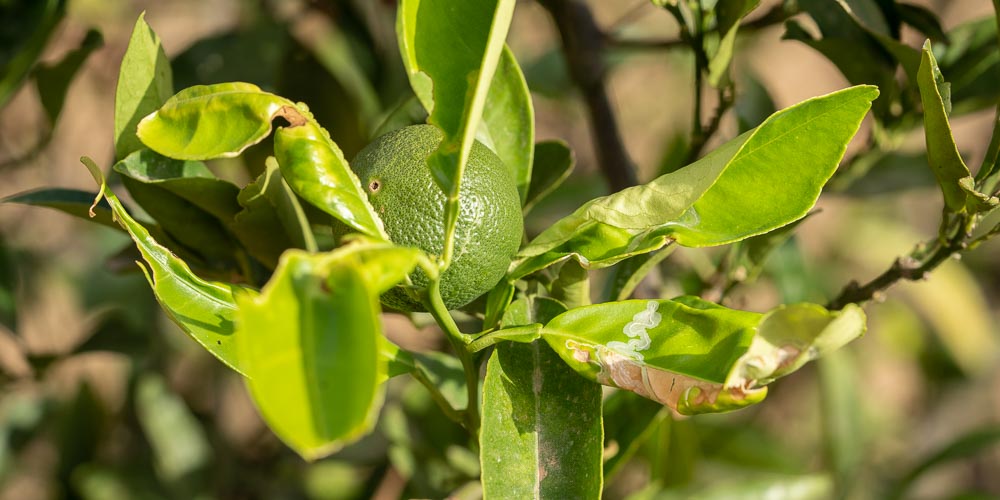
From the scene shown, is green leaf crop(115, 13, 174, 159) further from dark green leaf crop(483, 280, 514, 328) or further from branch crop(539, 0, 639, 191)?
branch crop(539, 0, 639, 191)

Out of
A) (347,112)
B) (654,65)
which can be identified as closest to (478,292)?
(347,112)

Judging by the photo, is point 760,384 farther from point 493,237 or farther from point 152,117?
point 152,117

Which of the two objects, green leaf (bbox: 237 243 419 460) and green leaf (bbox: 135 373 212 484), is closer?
green leaf (bbox: 237 243 419 460)

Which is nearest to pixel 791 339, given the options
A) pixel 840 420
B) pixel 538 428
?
pixel 538 428

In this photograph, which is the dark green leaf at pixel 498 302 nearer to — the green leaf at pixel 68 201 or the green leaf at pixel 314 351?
the green leaf at pixel 314 351

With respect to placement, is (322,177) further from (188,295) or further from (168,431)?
(168,431)

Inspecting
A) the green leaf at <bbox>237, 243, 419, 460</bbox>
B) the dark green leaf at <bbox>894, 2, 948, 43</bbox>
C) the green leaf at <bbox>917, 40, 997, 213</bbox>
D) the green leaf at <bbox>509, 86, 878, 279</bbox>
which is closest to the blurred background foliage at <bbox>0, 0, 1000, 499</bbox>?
the dark green leaf at <bbox>894, 2, 948, 43</bbox>
